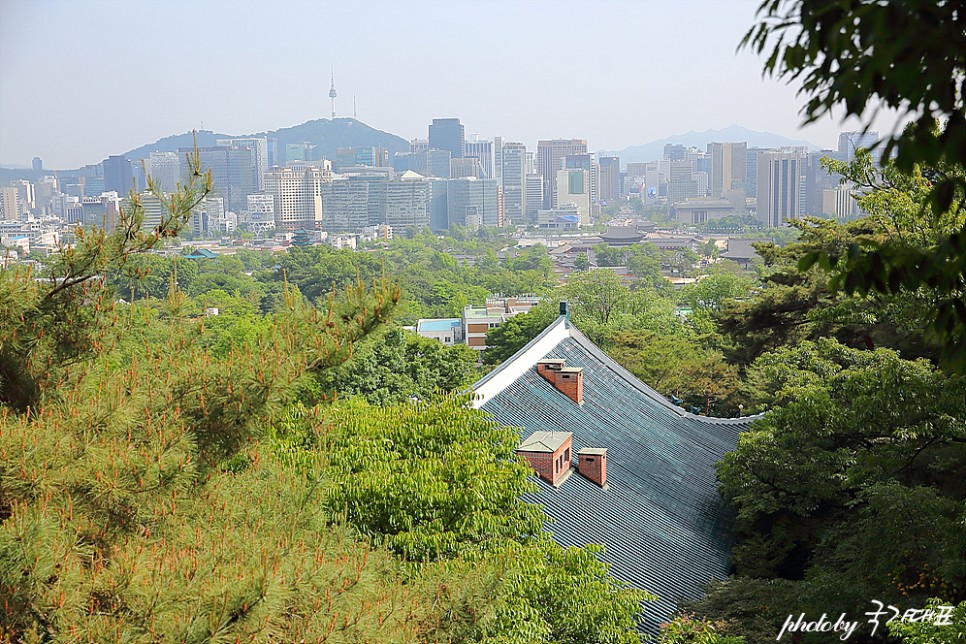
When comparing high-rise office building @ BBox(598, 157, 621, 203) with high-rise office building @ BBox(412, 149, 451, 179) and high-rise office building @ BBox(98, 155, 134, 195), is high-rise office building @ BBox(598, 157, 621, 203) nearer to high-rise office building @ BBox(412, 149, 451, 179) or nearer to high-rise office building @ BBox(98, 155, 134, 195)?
high-rise office building @ BBox(412, 149, 451, 179)

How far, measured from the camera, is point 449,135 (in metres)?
184

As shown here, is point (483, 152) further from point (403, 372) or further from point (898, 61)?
point (898, 61)

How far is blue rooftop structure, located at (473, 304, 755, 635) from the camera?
9.39m

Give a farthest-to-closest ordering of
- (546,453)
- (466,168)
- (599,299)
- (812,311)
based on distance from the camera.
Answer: (466,168) < (599,299) < (546,453) < (812,311)

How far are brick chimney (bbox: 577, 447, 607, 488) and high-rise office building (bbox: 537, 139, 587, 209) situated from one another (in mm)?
156859

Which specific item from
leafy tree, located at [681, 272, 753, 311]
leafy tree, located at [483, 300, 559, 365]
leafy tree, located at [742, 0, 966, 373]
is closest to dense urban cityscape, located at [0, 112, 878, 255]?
leafy tree, located at [681, 272, 753, 311]

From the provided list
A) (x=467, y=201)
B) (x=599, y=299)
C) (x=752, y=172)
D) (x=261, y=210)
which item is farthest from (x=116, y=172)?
(x=752, y=172)

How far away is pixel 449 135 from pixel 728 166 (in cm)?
5529

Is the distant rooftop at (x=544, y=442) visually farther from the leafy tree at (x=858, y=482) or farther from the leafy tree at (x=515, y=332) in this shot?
the leafy tree at (x=515, y=332)

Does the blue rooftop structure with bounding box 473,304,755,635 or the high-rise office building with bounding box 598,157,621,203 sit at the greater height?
the high-rise office building with bounding box 598,157,621,203

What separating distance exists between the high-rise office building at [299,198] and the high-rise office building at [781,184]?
60.2 m

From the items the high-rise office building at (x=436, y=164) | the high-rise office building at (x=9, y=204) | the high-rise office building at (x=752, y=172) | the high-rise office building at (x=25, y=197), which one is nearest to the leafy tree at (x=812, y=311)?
the high-rise office building at (x=9, y=204)

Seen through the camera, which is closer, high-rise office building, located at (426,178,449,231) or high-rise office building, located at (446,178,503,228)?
high-rise office building, located at (426,178,449,231)

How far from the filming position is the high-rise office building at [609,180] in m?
184
